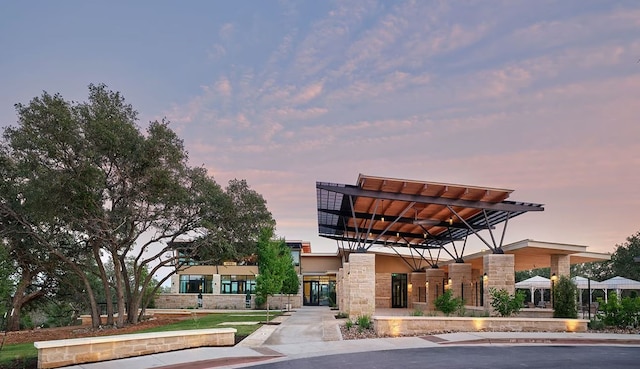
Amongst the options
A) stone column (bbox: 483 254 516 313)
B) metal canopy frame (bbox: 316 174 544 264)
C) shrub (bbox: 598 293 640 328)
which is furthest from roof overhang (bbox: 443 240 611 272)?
shrub (bbox: 598 293 640 328)

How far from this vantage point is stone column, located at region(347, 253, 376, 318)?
22.8m

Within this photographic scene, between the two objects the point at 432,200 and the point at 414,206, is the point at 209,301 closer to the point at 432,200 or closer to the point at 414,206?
the point at 414,206

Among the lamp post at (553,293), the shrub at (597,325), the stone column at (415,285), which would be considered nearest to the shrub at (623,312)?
the shrub at (597,325)

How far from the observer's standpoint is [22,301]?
96.7 feet

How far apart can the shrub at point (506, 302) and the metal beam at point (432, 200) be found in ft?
12.4

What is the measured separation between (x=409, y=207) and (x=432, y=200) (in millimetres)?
1125

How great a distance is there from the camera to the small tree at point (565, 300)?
21062 mm

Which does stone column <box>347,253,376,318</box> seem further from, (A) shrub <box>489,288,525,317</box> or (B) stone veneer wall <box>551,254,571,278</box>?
(B) stone veneer wall <box>551,254,571,278</box>

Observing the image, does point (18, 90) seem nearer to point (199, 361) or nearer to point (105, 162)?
point (105, 162)

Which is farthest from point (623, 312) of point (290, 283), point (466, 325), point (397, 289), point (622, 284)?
point (397, 289)

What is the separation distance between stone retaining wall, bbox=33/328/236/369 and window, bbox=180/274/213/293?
35.1 metres

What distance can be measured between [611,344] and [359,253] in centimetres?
1048

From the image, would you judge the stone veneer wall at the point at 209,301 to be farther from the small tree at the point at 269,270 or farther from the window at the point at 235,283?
the small tree at the point at 269,270

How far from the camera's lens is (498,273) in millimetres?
22312
